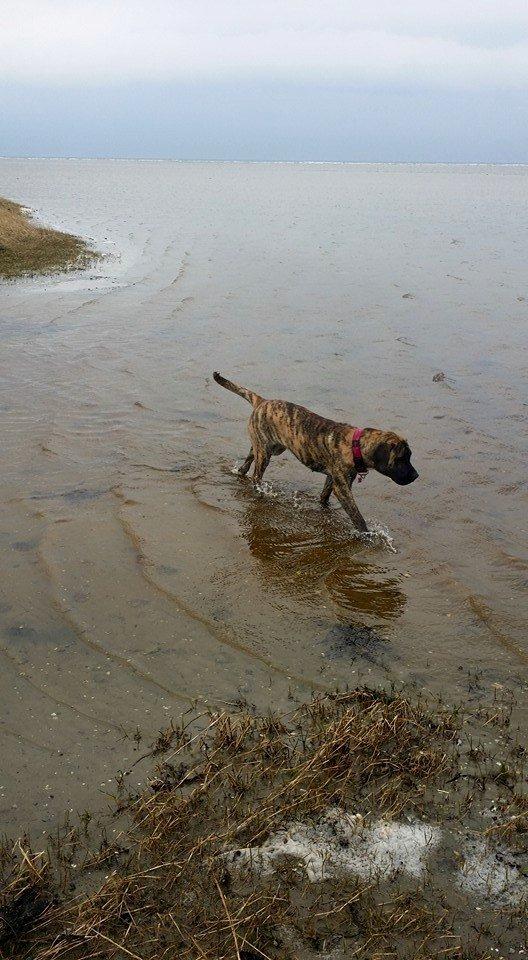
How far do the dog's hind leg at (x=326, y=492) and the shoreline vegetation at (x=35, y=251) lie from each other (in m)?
17.8

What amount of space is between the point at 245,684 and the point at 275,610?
114 cm

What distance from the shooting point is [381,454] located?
7195mm

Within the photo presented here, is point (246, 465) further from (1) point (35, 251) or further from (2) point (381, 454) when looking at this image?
(1) point (35, 251)

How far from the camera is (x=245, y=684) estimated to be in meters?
5.21

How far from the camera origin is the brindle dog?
719 centimetres

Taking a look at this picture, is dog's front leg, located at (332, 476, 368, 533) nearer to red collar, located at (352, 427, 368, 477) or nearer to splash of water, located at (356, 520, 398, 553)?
splash of water, located at (356, 520, 398, 553)

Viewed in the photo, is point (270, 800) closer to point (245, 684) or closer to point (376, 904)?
point (376, 904)

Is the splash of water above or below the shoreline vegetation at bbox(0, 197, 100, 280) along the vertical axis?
below

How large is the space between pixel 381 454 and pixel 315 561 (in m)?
1.20

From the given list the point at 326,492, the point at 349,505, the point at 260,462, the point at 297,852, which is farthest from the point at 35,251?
the point at 297,852

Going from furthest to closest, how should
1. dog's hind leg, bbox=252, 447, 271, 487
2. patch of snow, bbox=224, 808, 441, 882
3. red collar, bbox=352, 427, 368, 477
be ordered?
dog's hind leg, bbox=252, 447, 271, 487 < red collar, bbox=352, 427, 368, 477 < patch of snow, bbox=224, 808, 441, 882

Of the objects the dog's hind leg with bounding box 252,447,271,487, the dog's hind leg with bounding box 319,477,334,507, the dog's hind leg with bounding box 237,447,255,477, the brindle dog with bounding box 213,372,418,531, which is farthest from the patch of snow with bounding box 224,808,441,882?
the dog's hind leg with bounding box 237,447,255,477

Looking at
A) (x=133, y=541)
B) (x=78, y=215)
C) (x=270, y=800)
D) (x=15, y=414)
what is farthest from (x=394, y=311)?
(x=78, y=215)

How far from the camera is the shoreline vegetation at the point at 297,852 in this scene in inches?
129
